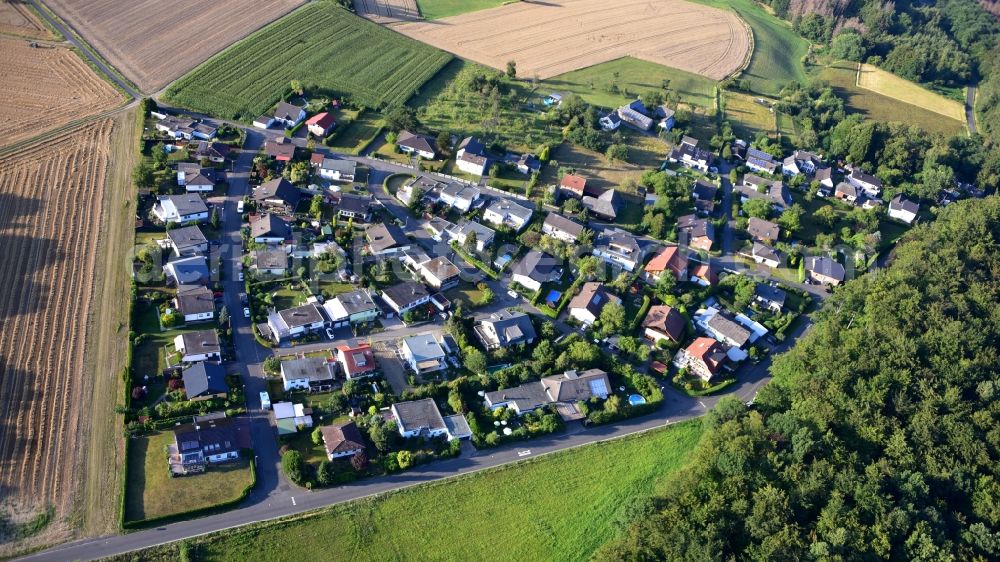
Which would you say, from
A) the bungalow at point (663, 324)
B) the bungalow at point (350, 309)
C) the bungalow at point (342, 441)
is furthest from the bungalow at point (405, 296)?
the bungalow at point (663, 324)

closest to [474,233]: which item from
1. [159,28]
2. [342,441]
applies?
[342,441]

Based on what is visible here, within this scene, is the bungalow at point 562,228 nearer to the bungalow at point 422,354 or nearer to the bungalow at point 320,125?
the bungalow at point 422,354

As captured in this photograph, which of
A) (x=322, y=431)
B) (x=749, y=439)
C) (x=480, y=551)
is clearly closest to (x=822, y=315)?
(x=749, y=439)

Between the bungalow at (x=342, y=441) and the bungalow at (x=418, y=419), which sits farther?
the bungalow at (x=418, y=419)

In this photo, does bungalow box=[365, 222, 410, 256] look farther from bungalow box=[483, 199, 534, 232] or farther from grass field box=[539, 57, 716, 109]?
grass field box=[539, 57, 716, 109]

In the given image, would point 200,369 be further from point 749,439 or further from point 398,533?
point 749,439
